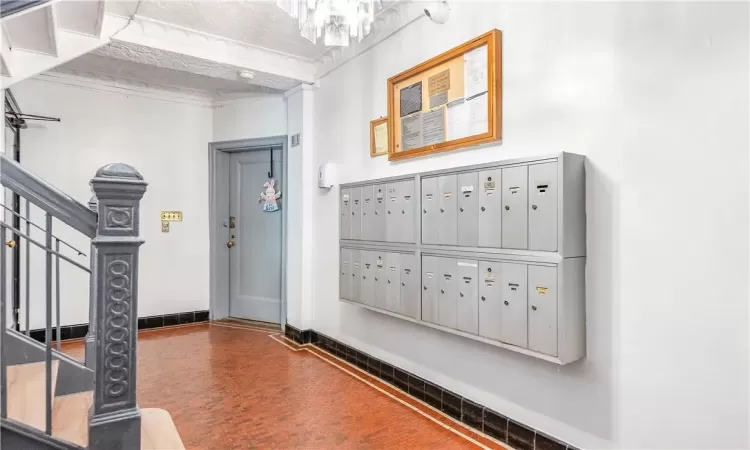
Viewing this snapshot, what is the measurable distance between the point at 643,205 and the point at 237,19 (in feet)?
10.0

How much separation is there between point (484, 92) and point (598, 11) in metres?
0.66

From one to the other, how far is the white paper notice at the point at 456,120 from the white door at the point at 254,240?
9.17ft

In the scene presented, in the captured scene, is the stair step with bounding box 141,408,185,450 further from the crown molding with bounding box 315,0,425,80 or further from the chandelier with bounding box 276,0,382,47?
the crown molding with bounding box 315,0,425,80

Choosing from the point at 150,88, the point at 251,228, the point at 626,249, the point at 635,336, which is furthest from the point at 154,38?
the point at 635,336

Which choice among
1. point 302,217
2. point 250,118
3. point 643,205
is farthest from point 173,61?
point 643,205

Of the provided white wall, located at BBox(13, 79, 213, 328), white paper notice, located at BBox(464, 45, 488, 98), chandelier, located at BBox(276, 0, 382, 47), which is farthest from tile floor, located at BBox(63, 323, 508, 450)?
chandelier, located at BBox(276, 0, 382, 47)

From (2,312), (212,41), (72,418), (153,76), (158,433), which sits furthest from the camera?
(153,76)

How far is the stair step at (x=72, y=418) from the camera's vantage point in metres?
1.71

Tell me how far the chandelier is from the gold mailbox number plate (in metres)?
3.72

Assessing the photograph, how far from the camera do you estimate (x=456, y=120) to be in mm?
2605

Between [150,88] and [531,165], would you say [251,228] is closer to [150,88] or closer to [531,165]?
[150,88]

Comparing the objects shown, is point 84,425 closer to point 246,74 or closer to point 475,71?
point 475,71

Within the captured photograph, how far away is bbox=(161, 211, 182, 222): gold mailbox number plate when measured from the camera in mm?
4988

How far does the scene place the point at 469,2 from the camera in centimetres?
255
